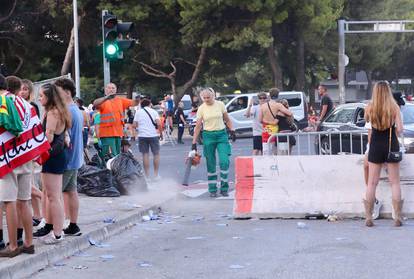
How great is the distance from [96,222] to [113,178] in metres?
3.34

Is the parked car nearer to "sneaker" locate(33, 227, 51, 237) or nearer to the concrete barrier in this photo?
the concrete barrier

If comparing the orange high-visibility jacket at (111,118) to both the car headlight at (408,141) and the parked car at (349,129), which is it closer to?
the parked car at (349,129)

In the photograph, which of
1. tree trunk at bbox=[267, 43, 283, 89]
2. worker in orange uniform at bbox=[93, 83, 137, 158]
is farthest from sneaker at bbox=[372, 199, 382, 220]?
tree trunk at bbox=[267, 43, 283, 89]

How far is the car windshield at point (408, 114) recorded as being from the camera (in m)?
16.7

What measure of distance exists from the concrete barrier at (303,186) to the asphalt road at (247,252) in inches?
9.5

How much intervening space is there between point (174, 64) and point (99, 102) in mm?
32884

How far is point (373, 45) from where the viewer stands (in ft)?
179

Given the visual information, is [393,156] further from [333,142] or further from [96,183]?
[96,183]

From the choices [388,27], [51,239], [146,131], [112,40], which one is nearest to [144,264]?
[51,239]

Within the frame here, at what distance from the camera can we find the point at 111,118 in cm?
1484

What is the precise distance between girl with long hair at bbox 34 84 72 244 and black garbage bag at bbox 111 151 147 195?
5081 millimetres

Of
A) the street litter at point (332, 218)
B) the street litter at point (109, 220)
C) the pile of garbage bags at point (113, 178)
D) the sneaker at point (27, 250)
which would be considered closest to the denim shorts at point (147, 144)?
the pile of garbage bags at point (113, 178)

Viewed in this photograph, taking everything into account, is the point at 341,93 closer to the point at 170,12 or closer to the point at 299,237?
the point at 170,12

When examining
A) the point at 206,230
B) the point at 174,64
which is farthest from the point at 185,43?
the point at 206,230
